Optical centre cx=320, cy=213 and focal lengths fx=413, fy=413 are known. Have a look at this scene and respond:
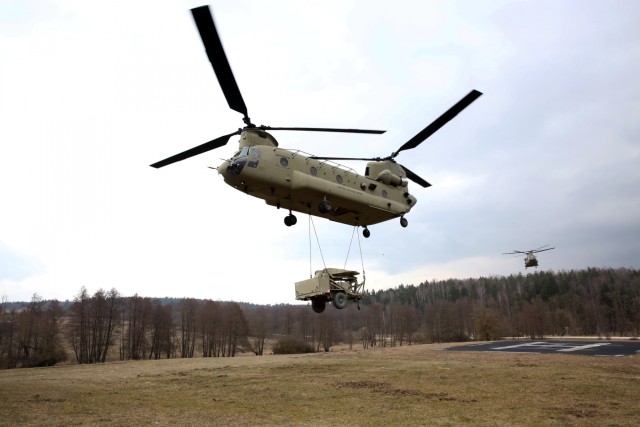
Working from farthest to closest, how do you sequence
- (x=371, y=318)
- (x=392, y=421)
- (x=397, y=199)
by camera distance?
(x=371, y=318)
(x=397, y=199)
(x=392, y=421)

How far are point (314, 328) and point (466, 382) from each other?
79401 millimetres

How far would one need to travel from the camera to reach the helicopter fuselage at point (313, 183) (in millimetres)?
15492

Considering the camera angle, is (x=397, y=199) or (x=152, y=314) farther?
(x=152, y=314)

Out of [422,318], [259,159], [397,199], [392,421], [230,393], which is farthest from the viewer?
[422,318]

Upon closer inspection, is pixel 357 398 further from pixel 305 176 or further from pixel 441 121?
pixel 441 121

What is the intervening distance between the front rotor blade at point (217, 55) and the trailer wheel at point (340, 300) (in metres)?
9.31

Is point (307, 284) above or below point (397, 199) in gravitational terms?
below

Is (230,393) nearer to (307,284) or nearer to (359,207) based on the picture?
Result: (307,284)

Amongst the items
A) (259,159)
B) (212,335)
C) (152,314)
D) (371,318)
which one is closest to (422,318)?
(371,318)

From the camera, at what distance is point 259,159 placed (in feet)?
50.8

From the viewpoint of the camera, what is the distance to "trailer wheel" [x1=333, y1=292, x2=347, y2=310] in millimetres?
18453

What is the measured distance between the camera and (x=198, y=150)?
16594 millimetres

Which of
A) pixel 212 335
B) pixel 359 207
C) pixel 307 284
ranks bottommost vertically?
pixel 212 335

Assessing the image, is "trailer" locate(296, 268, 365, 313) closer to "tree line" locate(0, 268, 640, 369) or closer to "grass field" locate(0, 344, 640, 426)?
"grass field" locate(0, 344, 640, 426)
